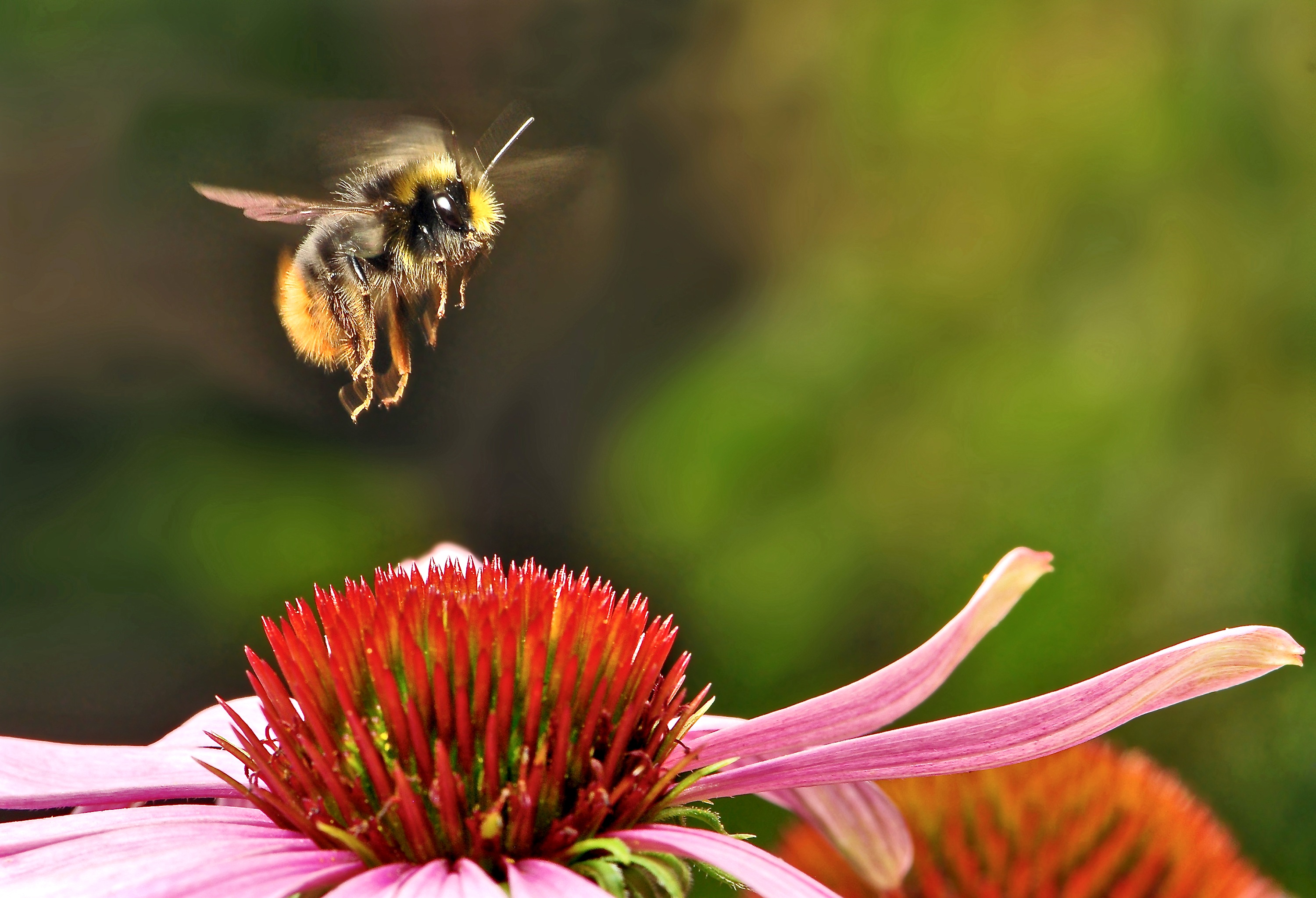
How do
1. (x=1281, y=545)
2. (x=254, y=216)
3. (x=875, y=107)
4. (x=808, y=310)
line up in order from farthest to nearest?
(x=875, y=107) → (x=808, y=310) → (x=1281, y=545) → (x=254, y=216)

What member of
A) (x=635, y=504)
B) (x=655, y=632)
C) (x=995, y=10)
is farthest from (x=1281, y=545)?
(x=655, y=632)

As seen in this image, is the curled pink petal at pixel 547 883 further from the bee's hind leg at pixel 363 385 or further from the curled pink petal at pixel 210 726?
the bee's hind leg at pixel 363 385

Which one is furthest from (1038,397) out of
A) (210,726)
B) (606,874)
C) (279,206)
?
(606,874)

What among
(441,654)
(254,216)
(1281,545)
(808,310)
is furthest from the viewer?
(808,310)

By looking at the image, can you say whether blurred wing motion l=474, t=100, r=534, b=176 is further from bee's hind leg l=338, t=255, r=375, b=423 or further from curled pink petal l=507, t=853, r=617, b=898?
curled pink petal l=507, t=853, r=617, b=898

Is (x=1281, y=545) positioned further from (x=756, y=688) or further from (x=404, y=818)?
(x=404, y=818)

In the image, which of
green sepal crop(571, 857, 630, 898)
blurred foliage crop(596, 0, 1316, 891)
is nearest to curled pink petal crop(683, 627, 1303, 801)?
green sepal crop(571, 857, 630, 898)

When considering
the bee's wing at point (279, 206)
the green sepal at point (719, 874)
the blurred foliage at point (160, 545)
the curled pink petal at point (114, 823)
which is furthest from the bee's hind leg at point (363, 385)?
the blurred foliage at point (160, 545)
